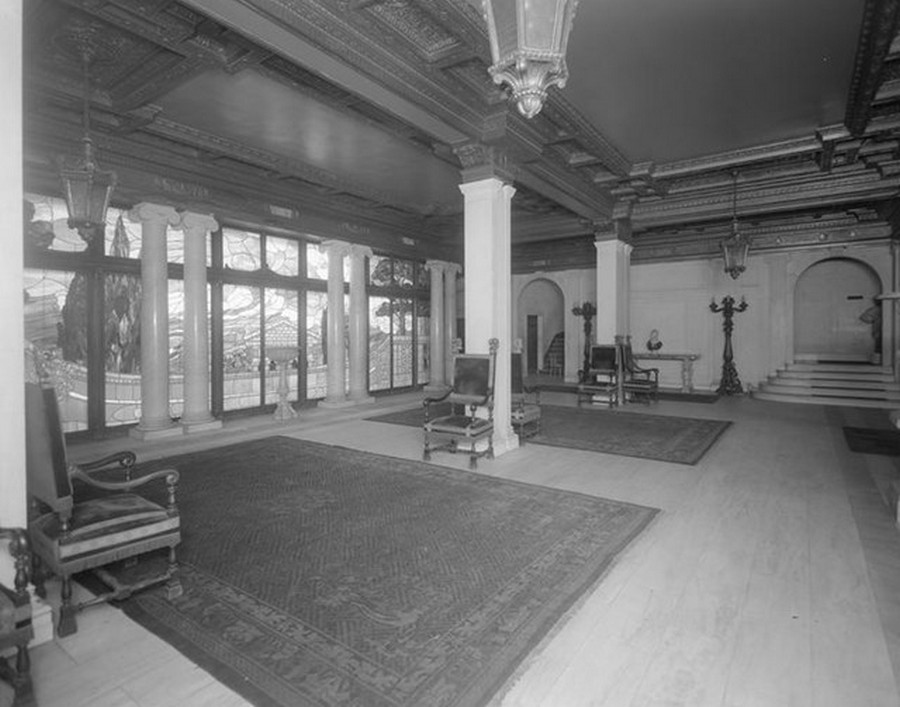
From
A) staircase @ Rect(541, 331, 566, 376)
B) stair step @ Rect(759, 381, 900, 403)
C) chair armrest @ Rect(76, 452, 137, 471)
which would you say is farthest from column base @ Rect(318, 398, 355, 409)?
stair step @ Rect(759, 381, 900, 403)

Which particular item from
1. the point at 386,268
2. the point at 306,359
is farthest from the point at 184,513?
the point at 386,268

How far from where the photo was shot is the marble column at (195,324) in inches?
275

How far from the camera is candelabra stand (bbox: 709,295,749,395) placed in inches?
427

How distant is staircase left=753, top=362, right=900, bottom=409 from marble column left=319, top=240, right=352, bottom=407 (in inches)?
333

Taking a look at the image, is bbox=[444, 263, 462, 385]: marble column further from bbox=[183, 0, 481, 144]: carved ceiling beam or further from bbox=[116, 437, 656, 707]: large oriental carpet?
bbox=[116, 437, 656, 707]: large oriental carpet

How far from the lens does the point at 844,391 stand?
9305 mm

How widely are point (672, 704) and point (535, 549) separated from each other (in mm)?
1296

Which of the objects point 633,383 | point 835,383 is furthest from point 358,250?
point 835,383

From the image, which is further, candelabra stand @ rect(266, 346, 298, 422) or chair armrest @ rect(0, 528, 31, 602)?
candelabra stand @ rect(266, 346, 298, 422)

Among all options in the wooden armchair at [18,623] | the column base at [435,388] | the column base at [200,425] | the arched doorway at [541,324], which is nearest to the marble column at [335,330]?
the column base at [200,425]

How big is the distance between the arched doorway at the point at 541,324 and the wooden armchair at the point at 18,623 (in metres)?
14.1

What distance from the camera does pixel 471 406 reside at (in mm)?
5539

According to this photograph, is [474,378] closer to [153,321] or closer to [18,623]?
[18,623]

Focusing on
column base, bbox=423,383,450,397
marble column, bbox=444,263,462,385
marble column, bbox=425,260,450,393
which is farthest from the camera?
marble column, bbox=444,263,462,385
